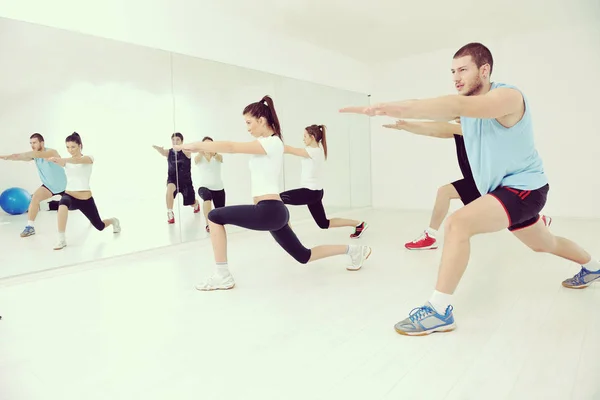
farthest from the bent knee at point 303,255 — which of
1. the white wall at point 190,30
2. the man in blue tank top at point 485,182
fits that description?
the white wall at point 190,30

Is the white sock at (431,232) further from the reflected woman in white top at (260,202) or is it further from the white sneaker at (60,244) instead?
the white sneaker at (60,244)

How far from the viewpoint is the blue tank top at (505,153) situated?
1.61m

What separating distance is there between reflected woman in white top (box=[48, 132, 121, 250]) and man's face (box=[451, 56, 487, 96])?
248cm

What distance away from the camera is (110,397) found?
122cm

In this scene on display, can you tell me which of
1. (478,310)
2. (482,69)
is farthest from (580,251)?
(482,69)

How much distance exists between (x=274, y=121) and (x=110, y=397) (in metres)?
1.49

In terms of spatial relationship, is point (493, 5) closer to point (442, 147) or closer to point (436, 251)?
point (442, 147)

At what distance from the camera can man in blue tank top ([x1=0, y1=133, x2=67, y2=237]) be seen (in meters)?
2.67

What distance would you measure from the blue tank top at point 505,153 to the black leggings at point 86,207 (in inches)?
101

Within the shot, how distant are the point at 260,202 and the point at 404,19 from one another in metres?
3.31

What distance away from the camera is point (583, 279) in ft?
6.95

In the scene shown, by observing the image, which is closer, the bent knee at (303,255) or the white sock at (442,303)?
the white sock at (442,303)

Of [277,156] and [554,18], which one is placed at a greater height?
[554,18]

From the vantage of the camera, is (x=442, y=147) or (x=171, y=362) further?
Result: (x=442, y=147)
